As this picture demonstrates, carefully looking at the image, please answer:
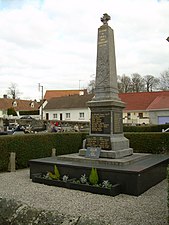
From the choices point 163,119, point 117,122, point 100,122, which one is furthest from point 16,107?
point 117,122

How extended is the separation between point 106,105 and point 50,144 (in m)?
4.42

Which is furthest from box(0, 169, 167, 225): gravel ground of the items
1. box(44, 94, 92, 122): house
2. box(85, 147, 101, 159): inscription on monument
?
box(44, 94, 92, 122): house

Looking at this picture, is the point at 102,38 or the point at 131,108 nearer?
the point at 102,38

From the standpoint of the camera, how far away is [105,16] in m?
9.81

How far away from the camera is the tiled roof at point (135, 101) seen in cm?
3753

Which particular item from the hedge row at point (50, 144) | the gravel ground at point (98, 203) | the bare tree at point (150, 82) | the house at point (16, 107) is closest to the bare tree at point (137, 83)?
the bare tree at point (150, 82)

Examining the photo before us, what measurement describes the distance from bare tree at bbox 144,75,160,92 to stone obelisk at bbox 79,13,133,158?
5560cm

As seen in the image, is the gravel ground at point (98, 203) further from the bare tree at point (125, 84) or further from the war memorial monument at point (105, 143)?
the bare tree at point (125, 84)

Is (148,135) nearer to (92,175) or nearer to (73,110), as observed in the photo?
(92,175)

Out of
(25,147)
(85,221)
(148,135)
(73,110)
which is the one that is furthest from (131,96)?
(85,221)

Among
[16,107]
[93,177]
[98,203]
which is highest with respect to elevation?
[16,107]

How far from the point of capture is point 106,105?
30.1ft

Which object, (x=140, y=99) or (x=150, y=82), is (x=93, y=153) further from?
(x=150, y=82)

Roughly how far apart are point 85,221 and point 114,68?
7602 millimetres
